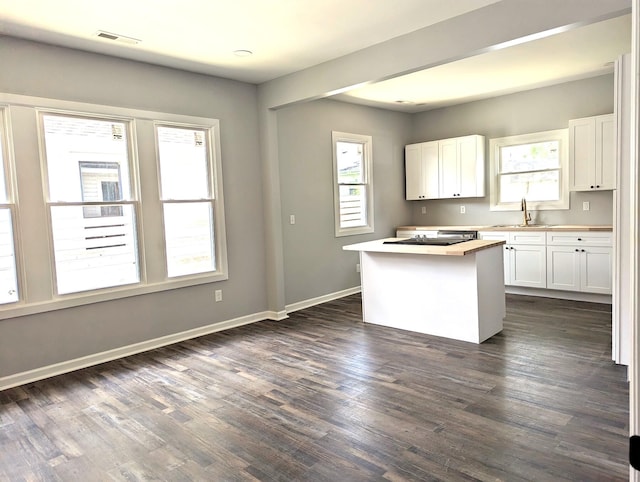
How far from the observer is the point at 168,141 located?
14.5 ft

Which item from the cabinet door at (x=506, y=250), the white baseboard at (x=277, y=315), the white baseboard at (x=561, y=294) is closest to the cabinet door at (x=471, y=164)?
the cabinet door at (x=506, y=250)

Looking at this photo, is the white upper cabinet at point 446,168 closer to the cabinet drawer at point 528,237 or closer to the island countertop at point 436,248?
the cabinet drawer at point 528,237

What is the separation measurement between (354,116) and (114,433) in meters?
5.04

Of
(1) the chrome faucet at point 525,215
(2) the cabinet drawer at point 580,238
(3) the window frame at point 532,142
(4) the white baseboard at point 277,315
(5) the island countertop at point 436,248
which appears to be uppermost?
(3) the window frame at point 532,142

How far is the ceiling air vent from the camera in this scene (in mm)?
3487

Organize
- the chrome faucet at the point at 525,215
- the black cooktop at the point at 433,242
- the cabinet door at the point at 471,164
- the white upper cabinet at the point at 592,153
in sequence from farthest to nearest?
1. the cabinet door at the point at 471,164
2. the chrome faucet at the point at 525,215
3. the white upper cabinet at the point at 592,153
4. the black cooktop at the point at 433,242

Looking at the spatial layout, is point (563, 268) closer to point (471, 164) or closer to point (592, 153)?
point (592, 153)

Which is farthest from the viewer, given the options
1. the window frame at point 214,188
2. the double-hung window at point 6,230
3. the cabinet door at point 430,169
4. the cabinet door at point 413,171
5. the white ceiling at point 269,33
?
the cabinet door at point 413,171

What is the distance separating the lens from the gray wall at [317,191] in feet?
18.2

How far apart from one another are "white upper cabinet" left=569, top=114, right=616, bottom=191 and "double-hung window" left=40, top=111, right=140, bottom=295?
5112 mm

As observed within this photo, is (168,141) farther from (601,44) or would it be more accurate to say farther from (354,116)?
(601,44)

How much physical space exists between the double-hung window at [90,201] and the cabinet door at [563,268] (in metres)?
4.83

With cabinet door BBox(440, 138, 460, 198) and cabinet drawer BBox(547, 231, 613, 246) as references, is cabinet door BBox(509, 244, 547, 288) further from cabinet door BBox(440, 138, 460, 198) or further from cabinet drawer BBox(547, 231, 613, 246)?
cabinet door BBox(440, 138, 460, 198)

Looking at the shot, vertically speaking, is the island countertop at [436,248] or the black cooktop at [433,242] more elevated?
the black cooktop at [433,242]
